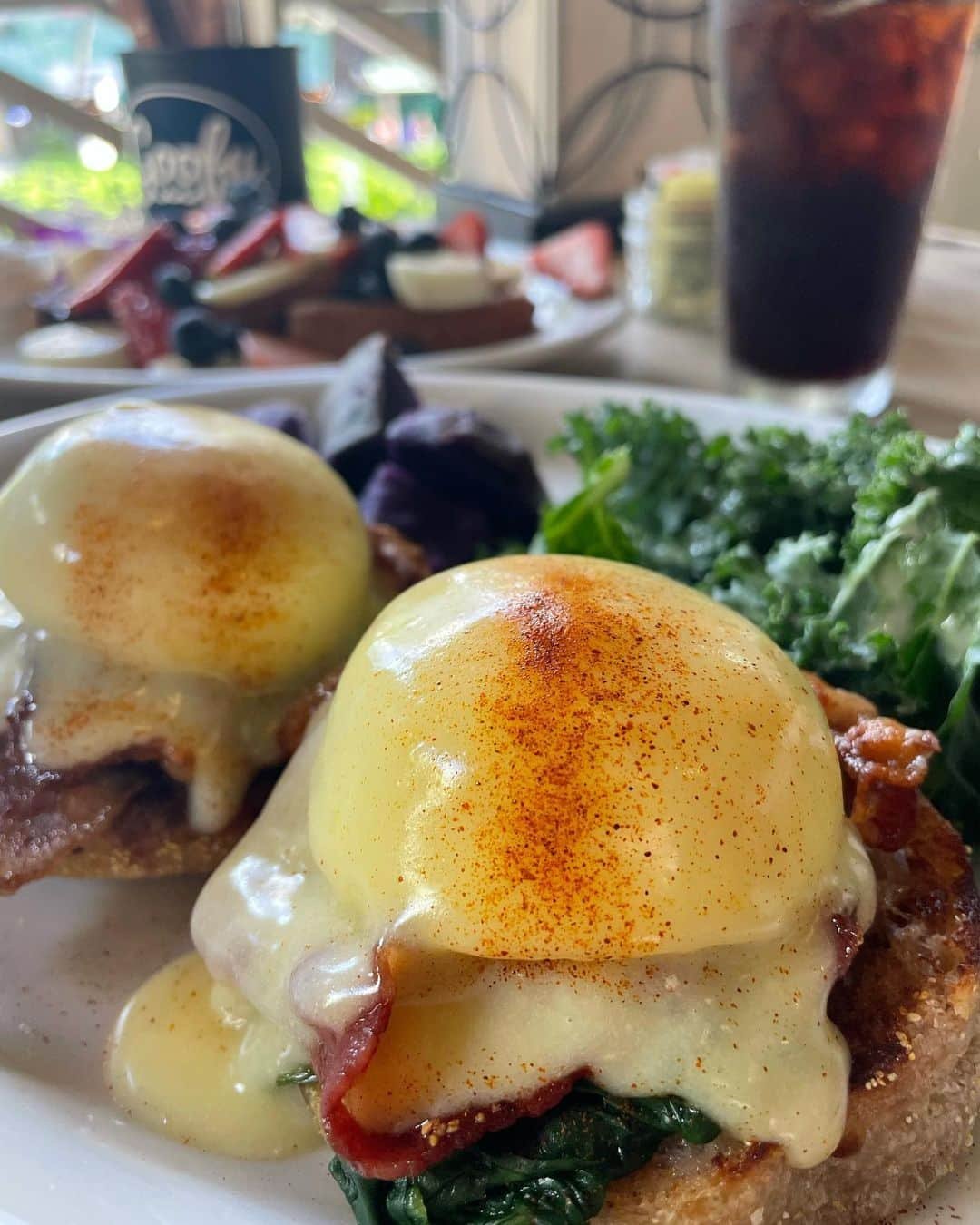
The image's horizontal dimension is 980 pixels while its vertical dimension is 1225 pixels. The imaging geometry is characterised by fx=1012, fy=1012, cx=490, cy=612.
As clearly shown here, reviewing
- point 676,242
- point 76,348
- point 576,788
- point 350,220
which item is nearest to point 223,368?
point 76,348

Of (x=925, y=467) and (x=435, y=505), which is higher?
(x=925, y=467)

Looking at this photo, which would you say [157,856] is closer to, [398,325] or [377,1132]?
[377,1132]

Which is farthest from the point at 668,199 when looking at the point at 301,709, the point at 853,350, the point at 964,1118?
the point at 964,1118

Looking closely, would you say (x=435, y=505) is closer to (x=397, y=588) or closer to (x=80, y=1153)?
(x=397, y=588)

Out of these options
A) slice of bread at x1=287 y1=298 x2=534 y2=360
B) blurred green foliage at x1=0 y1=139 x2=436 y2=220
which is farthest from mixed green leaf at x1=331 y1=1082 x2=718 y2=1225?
blurred green foliage at x1=0 y1=139 x2=436 y2=220

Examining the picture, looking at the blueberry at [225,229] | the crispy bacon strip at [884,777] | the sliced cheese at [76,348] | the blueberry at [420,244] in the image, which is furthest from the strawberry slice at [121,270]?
the crispy bacon strip at [884,777]
